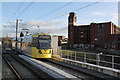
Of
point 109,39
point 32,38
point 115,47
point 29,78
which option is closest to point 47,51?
point 32,38

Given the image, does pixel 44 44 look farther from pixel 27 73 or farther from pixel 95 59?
pixel 95 59

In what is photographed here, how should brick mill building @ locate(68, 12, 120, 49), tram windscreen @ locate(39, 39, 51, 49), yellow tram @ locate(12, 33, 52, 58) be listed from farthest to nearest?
brick mill building @ locate(68, 12, 120, 49), tram windscreen @ locate(39, 39, 51, 49), yellow tram @ locate(12, 33, 52, 58)

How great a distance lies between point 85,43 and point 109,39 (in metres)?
16.6

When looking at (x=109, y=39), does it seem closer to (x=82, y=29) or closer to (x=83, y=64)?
(x=82, y=29)

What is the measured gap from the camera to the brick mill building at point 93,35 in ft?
222

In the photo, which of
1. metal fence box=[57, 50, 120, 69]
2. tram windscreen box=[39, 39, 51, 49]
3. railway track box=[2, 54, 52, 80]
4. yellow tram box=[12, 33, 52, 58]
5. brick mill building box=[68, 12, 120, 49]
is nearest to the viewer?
railway track box=[2, 54, 52, 80]

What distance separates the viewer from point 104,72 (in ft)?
35.7

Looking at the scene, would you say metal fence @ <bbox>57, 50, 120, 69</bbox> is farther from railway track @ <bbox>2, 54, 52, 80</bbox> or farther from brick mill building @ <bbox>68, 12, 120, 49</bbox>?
brick mill building @ <bbox>68, 12, 120, 49</bbox>

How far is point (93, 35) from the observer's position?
7644 cm

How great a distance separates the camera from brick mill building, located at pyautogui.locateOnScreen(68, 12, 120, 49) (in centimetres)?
6756

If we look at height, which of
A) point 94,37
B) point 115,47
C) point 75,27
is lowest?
point 115,47

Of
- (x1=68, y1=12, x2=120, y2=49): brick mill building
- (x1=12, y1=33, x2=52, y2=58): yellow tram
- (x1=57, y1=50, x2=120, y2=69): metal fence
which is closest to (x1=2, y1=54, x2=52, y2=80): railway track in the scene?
(x1=12, y1=33, x2=52, y2=58): yellow tram

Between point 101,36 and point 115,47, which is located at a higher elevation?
point 101,36

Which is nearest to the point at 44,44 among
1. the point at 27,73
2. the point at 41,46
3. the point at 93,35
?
the point at 41,46
